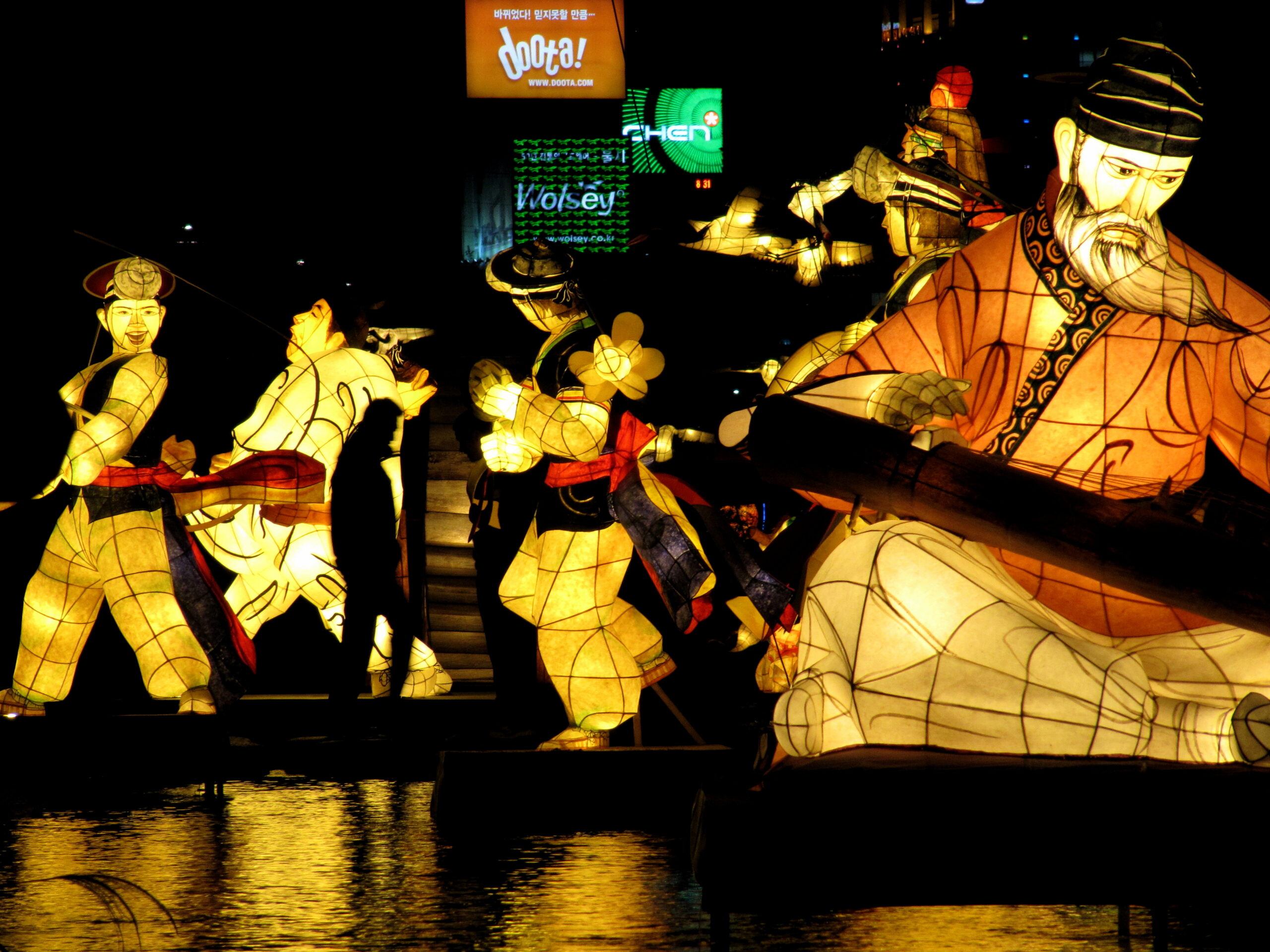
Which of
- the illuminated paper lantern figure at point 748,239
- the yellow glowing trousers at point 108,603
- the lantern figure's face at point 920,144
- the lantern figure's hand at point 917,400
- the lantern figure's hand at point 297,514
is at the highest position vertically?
the lantern figure's face at point 920,144

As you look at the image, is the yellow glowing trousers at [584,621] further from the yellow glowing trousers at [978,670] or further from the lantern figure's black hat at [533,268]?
the yellow glowing trousers at [978,670]

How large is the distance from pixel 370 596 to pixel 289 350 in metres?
1.05

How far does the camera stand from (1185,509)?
3.15 m

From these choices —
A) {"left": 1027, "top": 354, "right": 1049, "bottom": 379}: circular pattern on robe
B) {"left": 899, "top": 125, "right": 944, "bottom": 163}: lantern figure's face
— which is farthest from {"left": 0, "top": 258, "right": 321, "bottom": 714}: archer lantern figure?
{"left": 1027, "top": 354, "right": 1049, "bottom": 379}: circular pattern on robe

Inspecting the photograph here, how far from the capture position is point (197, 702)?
573 centimetres

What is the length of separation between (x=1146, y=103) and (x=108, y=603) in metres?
4.17

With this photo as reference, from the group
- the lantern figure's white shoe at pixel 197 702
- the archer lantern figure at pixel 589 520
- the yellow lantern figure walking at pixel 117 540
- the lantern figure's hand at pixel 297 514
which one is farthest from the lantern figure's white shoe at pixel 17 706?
the archer lantern figure at pixel 589 520

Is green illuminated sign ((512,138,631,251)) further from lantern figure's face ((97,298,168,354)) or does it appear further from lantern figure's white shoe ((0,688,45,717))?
lantern figure's white shoe ((0,688,45,717))

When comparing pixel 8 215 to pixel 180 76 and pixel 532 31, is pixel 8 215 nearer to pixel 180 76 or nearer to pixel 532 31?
pixel 180 76

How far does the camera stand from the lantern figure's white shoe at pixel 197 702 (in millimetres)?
5699

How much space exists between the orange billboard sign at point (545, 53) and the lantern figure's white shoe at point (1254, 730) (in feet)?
41.1

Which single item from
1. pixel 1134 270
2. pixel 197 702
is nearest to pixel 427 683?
pixel 197 702

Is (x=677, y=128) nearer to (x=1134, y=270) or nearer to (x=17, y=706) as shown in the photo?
(x=17, y=706)

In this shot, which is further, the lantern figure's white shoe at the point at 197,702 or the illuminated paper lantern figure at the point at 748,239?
the lantern figure's white shoe at the point at 197,702
